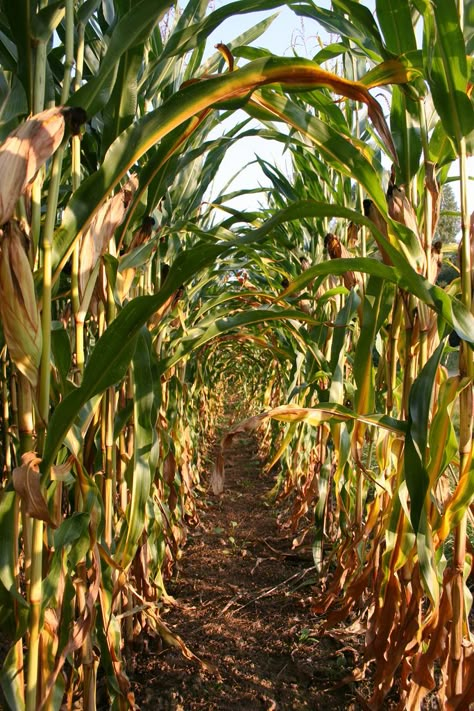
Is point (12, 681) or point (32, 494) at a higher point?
point (32, 494)

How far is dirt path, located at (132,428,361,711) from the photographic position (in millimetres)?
1301

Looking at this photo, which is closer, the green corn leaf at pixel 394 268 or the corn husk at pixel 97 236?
the green corn leaf at pixel 394 268

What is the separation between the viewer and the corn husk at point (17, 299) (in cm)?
64

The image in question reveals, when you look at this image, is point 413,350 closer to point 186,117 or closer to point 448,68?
point 448,68

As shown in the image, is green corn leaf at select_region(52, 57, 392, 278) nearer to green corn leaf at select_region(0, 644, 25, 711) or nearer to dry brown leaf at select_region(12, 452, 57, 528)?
dry brown leaf at select_region(12, 452, 57, 528)

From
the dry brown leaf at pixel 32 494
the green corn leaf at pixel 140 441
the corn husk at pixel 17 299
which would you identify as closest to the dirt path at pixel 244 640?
the green corn leaf at pixel 140 441

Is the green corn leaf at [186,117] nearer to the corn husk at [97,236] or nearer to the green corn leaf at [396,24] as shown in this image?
the corn husk at [97,236]

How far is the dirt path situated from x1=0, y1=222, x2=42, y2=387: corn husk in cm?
101

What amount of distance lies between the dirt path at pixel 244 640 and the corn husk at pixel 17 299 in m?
1.01

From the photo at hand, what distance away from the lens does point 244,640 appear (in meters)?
1.59

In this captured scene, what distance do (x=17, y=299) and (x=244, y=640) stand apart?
133 centimetres

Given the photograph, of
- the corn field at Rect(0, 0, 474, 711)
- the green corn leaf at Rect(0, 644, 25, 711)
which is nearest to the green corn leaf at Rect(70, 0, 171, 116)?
the corn field at Rect(0, 0, 474, 711)

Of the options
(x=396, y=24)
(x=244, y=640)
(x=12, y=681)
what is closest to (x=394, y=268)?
(x=396, y=24)

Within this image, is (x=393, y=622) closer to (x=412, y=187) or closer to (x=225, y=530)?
(x=412, y=187)
